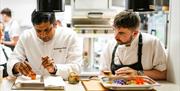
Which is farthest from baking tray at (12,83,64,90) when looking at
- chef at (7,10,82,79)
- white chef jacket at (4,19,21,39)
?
white chef jacket at (4,19,21,39)

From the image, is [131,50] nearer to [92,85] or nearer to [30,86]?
[92,85]

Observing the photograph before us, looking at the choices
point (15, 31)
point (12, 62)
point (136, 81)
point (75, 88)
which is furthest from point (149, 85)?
point (15, 31)

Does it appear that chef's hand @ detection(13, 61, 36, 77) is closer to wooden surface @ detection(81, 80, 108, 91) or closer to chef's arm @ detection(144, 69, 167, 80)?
wooden surface @ detection(81, 80, 108, 91)

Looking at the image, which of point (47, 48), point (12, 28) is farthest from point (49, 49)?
point (12, 28)

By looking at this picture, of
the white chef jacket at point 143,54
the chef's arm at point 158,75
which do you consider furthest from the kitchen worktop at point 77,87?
the white chef jacket at point 143,54

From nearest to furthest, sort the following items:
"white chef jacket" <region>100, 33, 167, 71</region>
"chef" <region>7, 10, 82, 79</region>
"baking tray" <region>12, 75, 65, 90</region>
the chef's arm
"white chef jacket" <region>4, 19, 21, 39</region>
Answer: "baking tray" <region>12, 75, 65, 90</region> < the chef's arm < "white chef jacket" <region>100, 33, 167, 71</region> < "chef" <region>7, 10, 82, 79</region> < "white chef jacket" <region>4, 19, 21, 39</region>

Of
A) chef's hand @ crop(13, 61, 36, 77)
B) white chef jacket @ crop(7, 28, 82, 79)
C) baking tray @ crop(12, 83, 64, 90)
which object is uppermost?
white chef jacket @ crop(7, 28, 82, 79)

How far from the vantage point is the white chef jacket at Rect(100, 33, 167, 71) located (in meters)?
2.03

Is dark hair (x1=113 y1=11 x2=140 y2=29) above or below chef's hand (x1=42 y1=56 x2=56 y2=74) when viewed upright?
above

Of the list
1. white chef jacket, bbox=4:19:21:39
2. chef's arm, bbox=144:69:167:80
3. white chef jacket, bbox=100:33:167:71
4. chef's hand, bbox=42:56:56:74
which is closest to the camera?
chef's hand, bbox=42:56:56:74

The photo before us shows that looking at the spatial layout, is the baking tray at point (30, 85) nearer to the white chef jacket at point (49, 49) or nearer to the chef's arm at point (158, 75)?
the white chef jacket at point (49, 49)

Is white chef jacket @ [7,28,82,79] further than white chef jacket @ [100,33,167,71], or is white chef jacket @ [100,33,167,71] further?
white chef jacket @ [7,28,82,79]

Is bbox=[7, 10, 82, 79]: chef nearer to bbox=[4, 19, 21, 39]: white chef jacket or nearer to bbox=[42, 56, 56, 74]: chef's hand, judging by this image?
bbox=[42, 56, 56, 74]: chef's hand

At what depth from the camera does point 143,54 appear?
210cm
